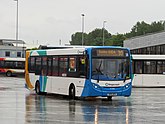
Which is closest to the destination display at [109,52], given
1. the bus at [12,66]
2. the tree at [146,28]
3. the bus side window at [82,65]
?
the bus side window at [82,65]

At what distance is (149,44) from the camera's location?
242 ft

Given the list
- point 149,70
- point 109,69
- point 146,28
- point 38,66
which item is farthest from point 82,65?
point 146,28

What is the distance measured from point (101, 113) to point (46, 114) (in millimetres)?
2196

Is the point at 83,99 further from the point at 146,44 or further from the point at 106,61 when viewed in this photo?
the point at 146,44

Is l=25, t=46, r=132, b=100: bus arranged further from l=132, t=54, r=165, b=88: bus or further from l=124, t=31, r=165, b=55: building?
l=124, t=31, r=165, b=55: building

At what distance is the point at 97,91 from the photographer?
25.2 m

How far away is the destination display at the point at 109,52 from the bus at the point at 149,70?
62.4 feet

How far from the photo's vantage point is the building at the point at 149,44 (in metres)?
68.2

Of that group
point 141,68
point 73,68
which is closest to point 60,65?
point 73,68

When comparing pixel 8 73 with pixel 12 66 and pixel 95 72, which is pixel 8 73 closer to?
pixel 12 66

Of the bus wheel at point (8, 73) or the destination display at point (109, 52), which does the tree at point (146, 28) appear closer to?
the bus wheel at point (8, 73)

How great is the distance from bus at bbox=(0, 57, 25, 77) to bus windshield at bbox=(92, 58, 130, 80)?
4729 centimetres

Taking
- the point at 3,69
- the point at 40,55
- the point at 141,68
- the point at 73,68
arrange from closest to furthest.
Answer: the point at 73,68 < the point at 40,55 < the point at 141,68 < the point at 3,69

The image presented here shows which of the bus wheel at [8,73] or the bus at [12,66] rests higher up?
the bus at [12,66]
